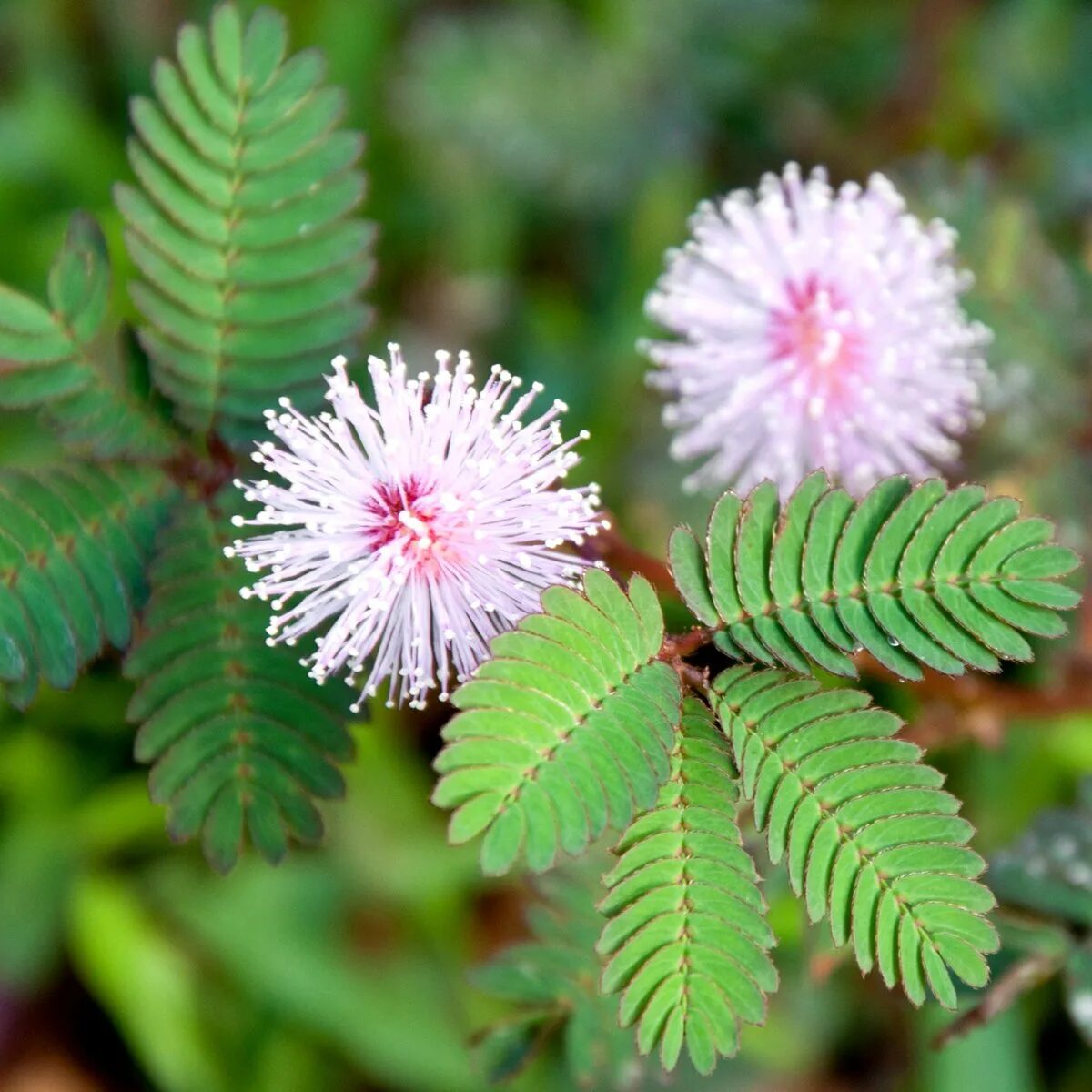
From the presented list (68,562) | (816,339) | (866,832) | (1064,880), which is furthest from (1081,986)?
(68,562)

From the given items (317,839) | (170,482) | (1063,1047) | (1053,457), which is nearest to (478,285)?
(1053,457)

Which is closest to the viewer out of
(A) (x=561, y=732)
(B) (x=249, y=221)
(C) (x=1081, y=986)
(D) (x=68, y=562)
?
(A) (x=561, y=732)

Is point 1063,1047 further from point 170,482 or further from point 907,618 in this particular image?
point 170,482

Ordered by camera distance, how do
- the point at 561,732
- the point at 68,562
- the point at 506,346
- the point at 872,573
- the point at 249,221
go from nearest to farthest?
the point at 561,732 → the point at 872,573 → the point at 68,562 → the point at 249,221 → the point at 506,346

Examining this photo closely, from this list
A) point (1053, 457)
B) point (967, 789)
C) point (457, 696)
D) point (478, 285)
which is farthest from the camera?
point (478, 285)

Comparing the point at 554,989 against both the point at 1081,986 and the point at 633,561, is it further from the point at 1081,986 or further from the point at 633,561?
the point at 1081,986

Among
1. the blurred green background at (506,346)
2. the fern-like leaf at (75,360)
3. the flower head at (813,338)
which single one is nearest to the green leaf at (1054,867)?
the blurred green background at (506,346)

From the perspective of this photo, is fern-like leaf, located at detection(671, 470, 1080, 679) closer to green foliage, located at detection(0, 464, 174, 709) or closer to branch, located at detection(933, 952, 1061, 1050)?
branch, located at detection(933, 952, 1061, 1050)
